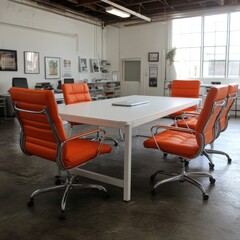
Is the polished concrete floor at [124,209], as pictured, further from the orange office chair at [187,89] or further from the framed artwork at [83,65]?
the framed artwork at [83,65]

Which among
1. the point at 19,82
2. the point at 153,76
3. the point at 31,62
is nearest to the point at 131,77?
the point at 153,76

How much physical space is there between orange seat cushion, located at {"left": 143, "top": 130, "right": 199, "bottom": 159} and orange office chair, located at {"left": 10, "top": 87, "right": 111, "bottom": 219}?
1.95ft

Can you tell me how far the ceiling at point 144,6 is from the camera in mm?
8039

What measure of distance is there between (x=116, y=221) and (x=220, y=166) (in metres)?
1.91

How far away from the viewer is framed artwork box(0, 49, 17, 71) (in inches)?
282

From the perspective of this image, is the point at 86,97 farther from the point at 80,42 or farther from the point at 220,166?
the point at 80,42

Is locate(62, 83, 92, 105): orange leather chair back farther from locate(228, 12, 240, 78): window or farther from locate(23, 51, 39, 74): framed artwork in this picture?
locate(228, 12, 240, 78): window

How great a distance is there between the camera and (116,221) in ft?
7.29

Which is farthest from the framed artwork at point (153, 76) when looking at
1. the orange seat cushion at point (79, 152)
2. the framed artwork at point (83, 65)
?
the orange seat cushion at point (79, 152)

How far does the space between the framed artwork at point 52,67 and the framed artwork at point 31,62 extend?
36 centimetres

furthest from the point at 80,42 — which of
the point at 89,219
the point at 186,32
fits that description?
the point at 89,219

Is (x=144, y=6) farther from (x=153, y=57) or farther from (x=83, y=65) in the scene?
(x=83, y=65)

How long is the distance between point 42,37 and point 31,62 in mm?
878

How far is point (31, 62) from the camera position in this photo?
7.91 metres
